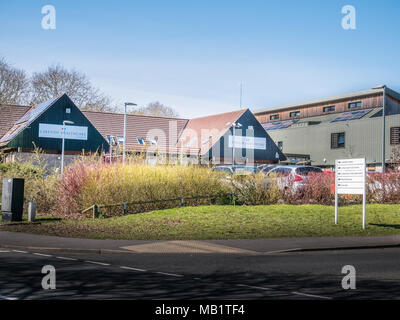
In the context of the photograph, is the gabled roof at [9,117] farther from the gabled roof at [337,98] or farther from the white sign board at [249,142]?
the gabled roof at [337,98]

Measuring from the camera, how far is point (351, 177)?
677 inches

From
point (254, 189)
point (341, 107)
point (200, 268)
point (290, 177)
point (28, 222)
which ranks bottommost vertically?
point (200, 268)

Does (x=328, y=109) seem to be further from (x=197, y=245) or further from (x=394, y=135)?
(x=197, y=245)

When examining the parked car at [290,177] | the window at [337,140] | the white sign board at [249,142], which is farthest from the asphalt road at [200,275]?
the window at [337,140]

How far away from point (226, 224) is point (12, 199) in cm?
765

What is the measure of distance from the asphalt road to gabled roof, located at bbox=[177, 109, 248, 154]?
135 feet

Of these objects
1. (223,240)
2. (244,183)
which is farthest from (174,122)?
(223,240)

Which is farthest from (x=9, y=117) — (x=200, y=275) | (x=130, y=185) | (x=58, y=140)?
(x=200, y=275)

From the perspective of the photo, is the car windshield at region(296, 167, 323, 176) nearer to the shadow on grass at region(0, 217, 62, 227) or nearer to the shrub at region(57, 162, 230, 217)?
the shrub at region(57, 162, 230, 217)

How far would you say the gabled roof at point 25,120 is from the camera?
49312 millimetres
